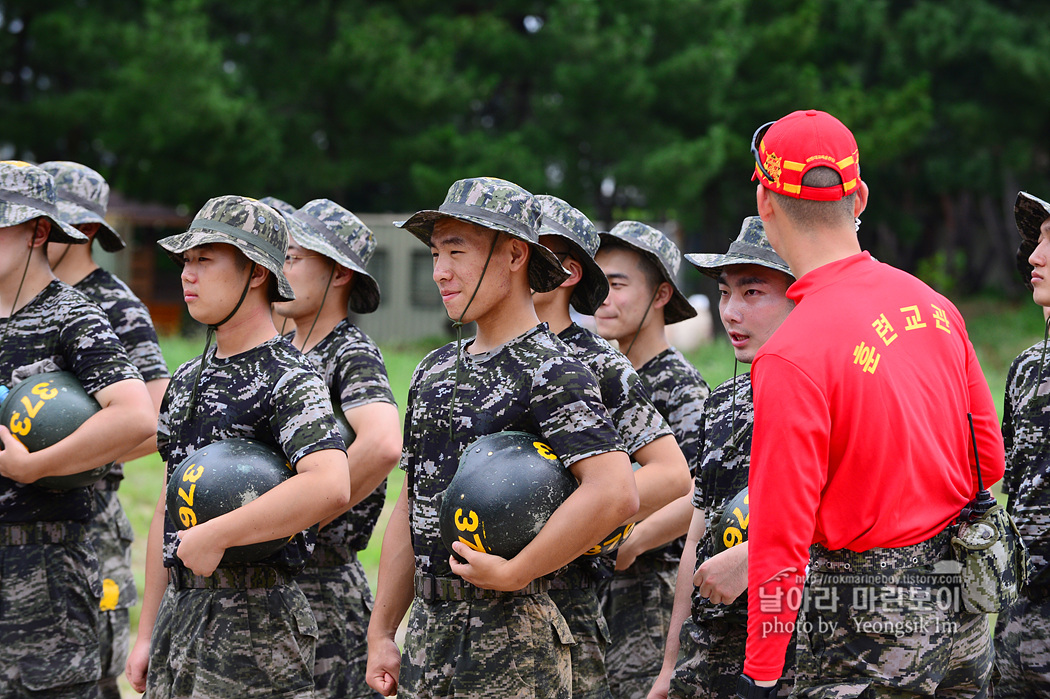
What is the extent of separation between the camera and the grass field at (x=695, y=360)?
34.4ft

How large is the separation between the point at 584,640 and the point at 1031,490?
6.93 ft

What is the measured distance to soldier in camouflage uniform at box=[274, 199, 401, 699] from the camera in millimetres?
4781

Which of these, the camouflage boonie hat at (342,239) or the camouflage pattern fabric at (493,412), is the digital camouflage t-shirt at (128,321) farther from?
the camouflage pattern fabric at (493,412)

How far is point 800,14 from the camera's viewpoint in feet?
83.0

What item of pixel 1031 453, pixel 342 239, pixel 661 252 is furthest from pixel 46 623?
pixel 1031 453

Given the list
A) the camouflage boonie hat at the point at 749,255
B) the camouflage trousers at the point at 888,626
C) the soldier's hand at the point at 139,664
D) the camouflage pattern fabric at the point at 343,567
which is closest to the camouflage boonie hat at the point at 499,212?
the camouflage boonie hat at the point at 749,255

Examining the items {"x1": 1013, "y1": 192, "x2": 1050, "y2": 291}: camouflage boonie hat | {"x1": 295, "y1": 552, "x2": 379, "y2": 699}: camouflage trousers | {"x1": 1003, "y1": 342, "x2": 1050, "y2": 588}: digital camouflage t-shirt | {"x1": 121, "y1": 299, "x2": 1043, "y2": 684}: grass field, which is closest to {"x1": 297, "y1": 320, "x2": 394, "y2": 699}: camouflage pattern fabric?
{"x1": 295, "y1": 552, "x2": 379, "y2": 699}: camouflage trousers

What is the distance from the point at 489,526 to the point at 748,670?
91 centimetres

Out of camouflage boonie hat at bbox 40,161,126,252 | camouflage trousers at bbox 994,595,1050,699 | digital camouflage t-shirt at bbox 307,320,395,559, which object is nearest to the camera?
camouflage trousers at bbox 994,595,1050,699

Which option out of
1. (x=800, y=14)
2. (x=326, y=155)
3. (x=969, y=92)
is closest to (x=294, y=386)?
(x=326, y=155)

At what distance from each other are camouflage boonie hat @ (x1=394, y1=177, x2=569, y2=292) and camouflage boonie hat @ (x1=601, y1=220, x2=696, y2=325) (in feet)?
5.98

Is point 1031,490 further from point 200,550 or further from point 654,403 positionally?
point 200,550

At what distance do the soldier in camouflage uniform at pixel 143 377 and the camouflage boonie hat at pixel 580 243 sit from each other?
2240 millimetres

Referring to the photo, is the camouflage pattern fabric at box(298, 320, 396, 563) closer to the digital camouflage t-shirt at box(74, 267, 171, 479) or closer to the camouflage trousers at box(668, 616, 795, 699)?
the digital camouflage t-shirt at box(74, 267, 171, 479)
